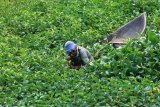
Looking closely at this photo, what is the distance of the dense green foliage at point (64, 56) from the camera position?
5.48 meters

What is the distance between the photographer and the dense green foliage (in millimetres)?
5477

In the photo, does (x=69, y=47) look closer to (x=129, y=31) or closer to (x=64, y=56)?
(x=64, y=56)

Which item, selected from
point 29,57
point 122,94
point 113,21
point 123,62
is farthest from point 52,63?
point 113,21

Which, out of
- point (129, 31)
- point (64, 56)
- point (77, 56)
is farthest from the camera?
point (129, 31)

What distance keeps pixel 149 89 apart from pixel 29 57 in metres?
1.88

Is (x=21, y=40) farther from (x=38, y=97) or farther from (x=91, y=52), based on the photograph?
(x=38, y=97)

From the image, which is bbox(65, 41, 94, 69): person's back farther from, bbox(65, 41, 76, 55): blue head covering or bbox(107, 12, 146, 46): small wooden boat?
bbox(107, 12, 146, 46): small wooden boat

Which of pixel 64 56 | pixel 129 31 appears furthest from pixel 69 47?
pixel 129 31

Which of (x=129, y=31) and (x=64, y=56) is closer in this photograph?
(x=64, y=56)

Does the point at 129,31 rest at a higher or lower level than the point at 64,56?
higher

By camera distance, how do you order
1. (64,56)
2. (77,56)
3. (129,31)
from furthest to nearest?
(129,31) < (64,56) < (77,56)

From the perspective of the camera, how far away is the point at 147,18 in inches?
331

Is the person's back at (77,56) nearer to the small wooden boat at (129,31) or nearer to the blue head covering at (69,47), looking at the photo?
the blue head covering at (69,47)

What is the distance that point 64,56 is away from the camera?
6832mm
